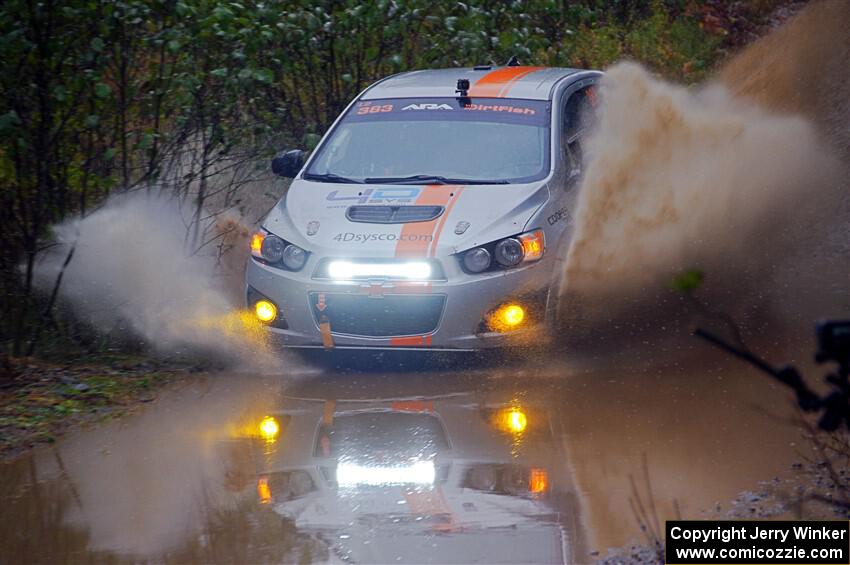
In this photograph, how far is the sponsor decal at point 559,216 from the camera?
856 centimetres

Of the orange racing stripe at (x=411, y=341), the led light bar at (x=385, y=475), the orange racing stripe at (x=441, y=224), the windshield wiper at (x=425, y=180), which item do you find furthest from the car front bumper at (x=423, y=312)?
the led light bar at (x=385, y=475)

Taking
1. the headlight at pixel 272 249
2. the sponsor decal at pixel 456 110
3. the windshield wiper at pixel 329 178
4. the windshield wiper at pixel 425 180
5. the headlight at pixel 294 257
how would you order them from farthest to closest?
the sponsor decal at pixel 456 110 → the windshield wiper at pixel 329 178 → the windshield wiper at pixel 425 180 → the headlight at pixel 272 249 → the headlight at pixel 294 257

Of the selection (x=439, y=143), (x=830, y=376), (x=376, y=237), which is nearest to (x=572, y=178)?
(x=439, y=143)

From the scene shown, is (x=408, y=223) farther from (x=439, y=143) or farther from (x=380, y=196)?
(x=439, y=143)

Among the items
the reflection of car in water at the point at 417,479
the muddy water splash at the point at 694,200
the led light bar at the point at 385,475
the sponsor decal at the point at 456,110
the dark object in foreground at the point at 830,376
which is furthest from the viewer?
the sponsor decal at the point at 456,110

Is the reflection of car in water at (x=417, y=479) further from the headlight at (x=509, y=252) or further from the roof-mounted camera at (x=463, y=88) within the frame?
the roof-mounted camera at (x=463, y=88)

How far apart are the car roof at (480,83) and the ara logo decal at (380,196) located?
4.14ft

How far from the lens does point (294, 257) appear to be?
27.7ft

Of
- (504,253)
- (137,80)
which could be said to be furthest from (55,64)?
(504,253)

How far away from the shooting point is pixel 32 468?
6652 millimetres

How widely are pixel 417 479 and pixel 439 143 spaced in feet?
12.3

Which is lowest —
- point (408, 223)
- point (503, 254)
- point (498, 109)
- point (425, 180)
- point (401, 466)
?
point (401, 466)

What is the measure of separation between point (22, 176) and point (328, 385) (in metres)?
2.77

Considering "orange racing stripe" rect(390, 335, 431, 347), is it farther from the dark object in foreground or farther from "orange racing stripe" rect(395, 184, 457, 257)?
the dark object in foreground
